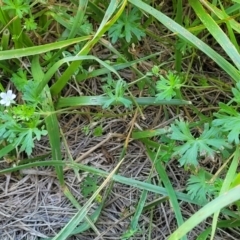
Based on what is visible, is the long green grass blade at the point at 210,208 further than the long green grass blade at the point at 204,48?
No

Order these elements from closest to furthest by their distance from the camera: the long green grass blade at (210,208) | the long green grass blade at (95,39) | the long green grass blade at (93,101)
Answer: the long green grass blade at (210,208), the long green grass blade at (95,39), the long green grass blade at (93,101)

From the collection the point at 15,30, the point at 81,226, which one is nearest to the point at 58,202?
the point at 81,226

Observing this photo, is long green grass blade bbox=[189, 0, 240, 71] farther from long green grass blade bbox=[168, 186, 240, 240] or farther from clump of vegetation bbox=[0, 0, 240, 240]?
long green grass blade bbox=[168, 186, 240, 240]

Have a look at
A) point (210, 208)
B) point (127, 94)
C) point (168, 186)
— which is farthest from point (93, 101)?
point (210, 208)

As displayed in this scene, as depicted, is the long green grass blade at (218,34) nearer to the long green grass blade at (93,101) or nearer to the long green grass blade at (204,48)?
the long green grass blade at (204,48)

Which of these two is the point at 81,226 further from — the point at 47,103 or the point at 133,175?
the point at 47,103

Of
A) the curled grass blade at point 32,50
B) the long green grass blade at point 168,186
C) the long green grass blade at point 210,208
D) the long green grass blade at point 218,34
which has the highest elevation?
the long green grass blade at point 218,34

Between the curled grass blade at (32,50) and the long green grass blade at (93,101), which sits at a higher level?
the curled grass blade at (32,50)

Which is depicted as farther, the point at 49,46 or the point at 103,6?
the point at 103,6

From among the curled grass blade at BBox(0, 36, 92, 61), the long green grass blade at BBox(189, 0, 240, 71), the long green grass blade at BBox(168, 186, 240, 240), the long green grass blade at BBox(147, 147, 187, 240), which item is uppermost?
the long green grass blade at BBox(189, 0, 240, 71)

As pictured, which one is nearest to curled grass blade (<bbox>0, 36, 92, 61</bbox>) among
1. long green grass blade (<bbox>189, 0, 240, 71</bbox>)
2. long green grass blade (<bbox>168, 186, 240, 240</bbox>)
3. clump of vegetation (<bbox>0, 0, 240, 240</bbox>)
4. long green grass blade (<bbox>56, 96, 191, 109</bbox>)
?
clump of vegetation (<bbox>0, 0, 240, 240</bbox>)

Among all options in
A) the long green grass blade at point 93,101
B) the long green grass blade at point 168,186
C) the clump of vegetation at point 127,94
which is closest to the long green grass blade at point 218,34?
the clump of vegetation at point 127,94
